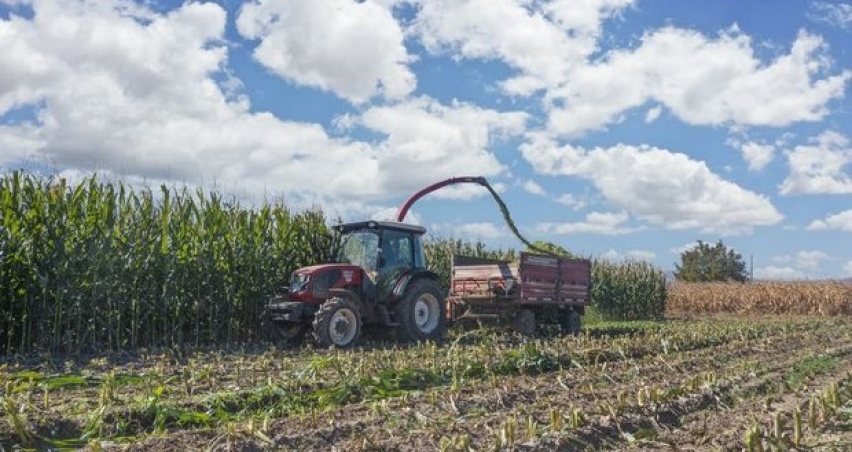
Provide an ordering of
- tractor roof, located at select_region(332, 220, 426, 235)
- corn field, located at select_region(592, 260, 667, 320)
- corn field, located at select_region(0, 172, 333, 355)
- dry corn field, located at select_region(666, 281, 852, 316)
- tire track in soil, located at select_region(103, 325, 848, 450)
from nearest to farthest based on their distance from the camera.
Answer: tire track in soil, located at select_region(103, 325, 848, 450)
corn field, located at select_region(0, 172, 333, 355)
tractor roof, located at select_region(332, 220, 426, 235)
corn field, located at select_region(592, 260, 667, 320)
dry corn field, located at select_region(666, 281, 852, 316)

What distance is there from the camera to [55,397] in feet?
24.1

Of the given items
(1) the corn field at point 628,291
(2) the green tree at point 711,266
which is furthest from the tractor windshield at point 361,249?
(2) the green tree at point 711,266

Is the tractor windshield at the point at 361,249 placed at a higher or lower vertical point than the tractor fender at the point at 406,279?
higher

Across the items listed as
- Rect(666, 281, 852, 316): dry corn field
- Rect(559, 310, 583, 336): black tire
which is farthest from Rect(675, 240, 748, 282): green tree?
Rect(559, 310, 583, 336): black tire

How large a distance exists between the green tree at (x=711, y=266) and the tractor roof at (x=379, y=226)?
135 feet

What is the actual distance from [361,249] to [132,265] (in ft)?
11.5

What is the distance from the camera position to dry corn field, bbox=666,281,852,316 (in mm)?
31031

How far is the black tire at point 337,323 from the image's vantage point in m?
11.6

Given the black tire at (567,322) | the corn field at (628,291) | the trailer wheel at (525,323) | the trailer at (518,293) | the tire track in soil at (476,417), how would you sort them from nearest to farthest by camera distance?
1. the tire track in soil at (476,417)
2. the trailer at (518,293)
3. the trailer wheel at (525,323)
4. the black tire at (567,322)
5. the corn field at (628,291)

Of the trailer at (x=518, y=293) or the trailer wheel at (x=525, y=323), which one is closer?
the trailer at (x=518, y=293)

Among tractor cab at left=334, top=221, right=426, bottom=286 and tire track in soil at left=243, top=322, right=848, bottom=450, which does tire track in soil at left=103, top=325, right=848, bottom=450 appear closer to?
tire track in soil at left=243, top=322, right=848, bottom=450

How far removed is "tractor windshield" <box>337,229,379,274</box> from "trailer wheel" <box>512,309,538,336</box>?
145 inches

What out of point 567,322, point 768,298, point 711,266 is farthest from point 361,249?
point 711,266

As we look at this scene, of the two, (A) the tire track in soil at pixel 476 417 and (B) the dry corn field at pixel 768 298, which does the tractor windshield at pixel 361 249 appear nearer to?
(A) the tire track in soil at pixel 476 417
